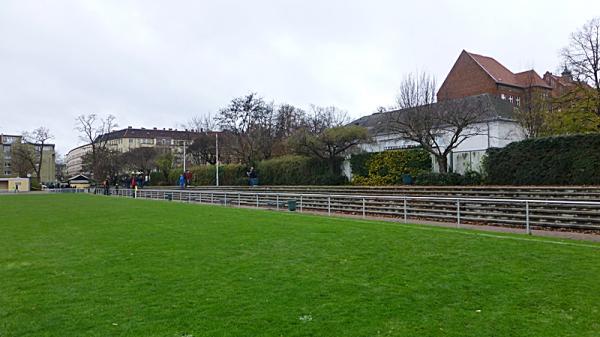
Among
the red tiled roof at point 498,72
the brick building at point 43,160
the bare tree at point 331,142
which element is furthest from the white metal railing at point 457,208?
the brick building at point 43,160

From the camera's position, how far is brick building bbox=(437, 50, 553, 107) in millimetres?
58250

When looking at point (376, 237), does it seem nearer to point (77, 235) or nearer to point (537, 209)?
point (537, 209)

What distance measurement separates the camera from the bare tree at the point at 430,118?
2580cm

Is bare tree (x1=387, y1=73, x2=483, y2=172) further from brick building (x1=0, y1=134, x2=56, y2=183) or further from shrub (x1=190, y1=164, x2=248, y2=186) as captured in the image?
brick building (x1=0, y1=134, x2=56, y2=183)

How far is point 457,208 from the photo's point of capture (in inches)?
566

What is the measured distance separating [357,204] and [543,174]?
299 inches

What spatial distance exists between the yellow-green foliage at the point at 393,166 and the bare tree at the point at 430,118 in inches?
32.8

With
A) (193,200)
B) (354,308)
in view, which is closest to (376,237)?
(354,308)

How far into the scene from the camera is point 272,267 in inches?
295

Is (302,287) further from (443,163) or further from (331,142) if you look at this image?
(331,142)

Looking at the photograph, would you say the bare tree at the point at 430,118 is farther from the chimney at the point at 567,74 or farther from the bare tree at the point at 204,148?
the bare tree at the point at 204,148

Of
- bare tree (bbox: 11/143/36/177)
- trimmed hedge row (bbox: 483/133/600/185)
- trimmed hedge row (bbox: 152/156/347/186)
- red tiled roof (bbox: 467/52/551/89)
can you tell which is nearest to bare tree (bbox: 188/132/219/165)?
trimmed hedge row (bbox: 152/156/347/186)

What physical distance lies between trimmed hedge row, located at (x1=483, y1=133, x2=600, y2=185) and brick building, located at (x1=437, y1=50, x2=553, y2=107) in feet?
128

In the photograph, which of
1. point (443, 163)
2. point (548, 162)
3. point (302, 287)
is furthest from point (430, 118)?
point (302, 287)
